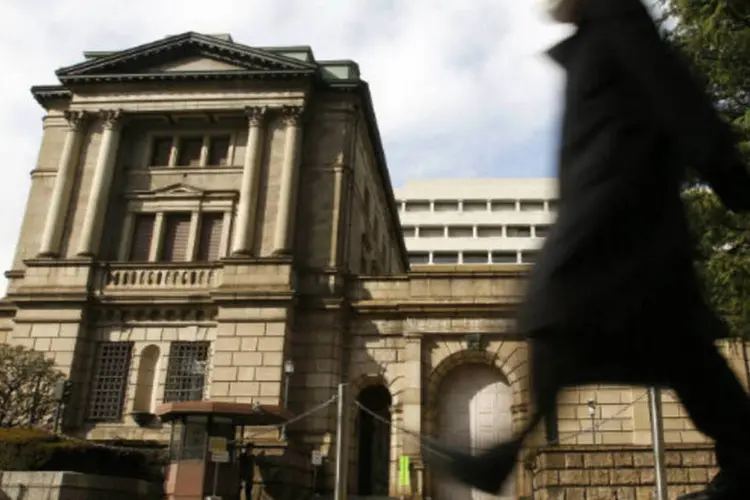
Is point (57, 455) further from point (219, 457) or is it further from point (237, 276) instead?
point (237, 276)

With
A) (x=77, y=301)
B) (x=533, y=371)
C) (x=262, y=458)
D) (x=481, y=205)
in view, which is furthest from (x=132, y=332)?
(x=481, y=205)

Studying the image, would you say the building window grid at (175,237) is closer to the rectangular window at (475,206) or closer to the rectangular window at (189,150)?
the rectangular window at (189,150)

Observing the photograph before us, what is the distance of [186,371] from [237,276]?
3.63 metres

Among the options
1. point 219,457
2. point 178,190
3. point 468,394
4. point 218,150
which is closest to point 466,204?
point 218,150

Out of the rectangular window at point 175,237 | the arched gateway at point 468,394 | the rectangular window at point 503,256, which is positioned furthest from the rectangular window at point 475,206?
the arched gateway at point 468,394

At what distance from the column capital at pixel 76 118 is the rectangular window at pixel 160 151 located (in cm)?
269

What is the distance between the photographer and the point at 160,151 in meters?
29.0

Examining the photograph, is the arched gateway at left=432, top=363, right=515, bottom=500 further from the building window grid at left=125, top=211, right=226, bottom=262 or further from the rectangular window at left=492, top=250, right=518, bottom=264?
the rectangular window at left=492, top=250, right=518, bottom=264

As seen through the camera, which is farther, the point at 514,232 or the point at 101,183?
the point at 514,232

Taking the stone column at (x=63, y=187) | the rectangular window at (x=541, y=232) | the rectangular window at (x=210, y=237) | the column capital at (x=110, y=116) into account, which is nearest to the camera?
the rectangular window at (x=541, y=232)

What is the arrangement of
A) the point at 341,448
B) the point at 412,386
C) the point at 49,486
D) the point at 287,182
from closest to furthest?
the point at 341,448 < the point at 49,486 < the point at 412,386 < the point at 287,182

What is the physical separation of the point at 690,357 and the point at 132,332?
83.2ft

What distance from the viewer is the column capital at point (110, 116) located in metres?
28.1

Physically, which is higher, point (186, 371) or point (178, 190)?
point (178, 190)
